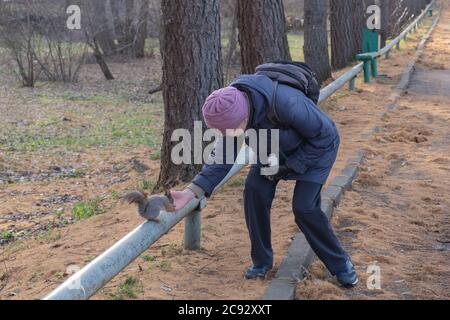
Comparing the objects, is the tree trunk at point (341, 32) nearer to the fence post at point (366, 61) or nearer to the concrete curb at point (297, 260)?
the fence post at point (366, 61)

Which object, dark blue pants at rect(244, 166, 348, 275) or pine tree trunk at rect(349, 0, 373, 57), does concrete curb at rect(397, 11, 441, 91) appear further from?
dark blue pants at rect(244, 166, 348, 275)

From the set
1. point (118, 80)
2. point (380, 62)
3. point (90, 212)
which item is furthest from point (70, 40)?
Answer: point (90, 212)

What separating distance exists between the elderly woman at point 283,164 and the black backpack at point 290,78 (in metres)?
0.03

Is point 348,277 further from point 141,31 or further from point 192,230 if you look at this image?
point 141,31

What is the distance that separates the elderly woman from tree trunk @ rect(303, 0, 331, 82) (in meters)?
10.4

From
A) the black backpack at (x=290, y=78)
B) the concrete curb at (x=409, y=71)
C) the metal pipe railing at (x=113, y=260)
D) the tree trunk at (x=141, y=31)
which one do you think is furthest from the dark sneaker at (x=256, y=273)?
the tree trunk at (x=141, y=31)

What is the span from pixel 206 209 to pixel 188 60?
165 centimetres

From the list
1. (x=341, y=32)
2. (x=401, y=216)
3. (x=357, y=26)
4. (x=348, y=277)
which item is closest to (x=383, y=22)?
(x=357, y=26)

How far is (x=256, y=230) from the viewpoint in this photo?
4.49m

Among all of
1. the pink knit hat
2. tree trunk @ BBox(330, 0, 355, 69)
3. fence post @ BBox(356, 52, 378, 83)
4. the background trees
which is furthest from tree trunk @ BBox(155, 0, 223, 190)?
tree trunk @ BBox(330, 0, 355, 69)

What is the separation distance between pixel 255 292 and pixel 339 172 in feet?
9.75

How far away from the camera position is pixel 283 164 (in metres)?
4.25

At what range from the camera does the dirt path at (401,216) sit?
180 inches
